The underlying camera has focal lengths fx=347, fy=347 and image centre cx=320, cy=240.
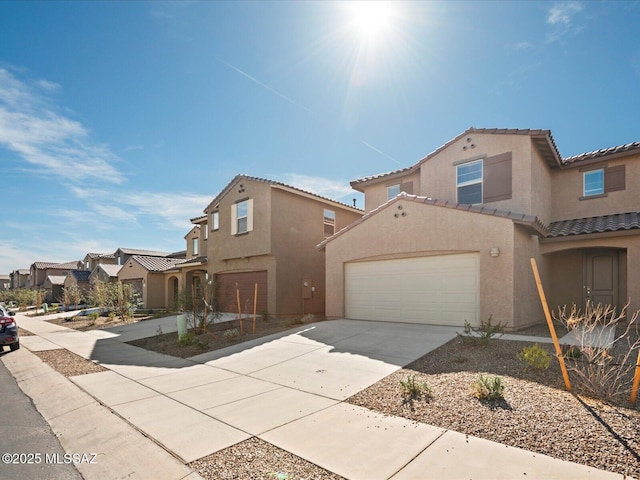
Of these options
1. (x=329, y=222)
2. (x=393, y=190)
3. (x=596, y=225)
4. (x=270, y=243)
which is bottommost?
(x=270, y=243)

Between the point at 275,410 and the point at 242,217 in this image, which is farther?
the point at 242,217

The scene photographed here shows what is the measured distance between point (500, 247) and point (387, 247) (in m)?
3.64

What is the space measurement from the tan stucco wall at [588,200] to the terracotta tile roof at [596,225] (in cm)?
29

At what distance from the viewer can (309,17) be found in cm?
989

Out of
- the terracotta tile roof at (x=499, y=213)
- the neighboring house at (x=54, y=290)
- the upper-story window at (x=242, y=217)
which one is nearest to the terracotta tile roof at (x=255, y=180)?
the upper-story window at (x=242, y=217)

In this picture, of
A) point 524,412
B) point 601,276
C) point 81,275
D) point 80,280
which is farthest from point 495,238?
point 81,275

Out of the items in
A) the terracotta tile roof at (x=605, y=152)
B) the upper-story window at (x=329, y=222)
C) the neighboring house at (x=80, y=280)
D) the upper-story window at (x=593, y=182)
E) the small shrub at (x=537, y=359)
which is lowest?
the neighboring house at (x=80, y=280)

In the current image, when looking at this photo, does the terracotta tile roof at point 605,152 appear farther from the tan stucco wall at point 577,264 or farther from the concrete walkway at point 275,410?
the concrete walkway at point 275,410

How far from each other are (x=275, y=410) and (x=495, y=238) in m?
8.04

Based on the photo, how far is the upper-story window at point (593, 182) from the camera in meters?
12.7

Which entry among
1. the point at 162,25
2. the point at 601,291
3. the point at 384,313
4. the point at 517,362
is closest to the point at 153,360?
the point at 384,313

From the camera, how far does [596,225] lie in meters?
11.5

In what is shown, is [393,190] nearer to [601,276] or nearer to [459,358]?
[601,276]

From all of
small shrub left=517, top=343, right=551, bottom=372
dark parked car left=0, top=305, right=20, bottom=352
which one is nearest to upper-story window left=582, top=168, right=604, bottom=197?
small shrub left=517, top=343, right=551, bottom=372
